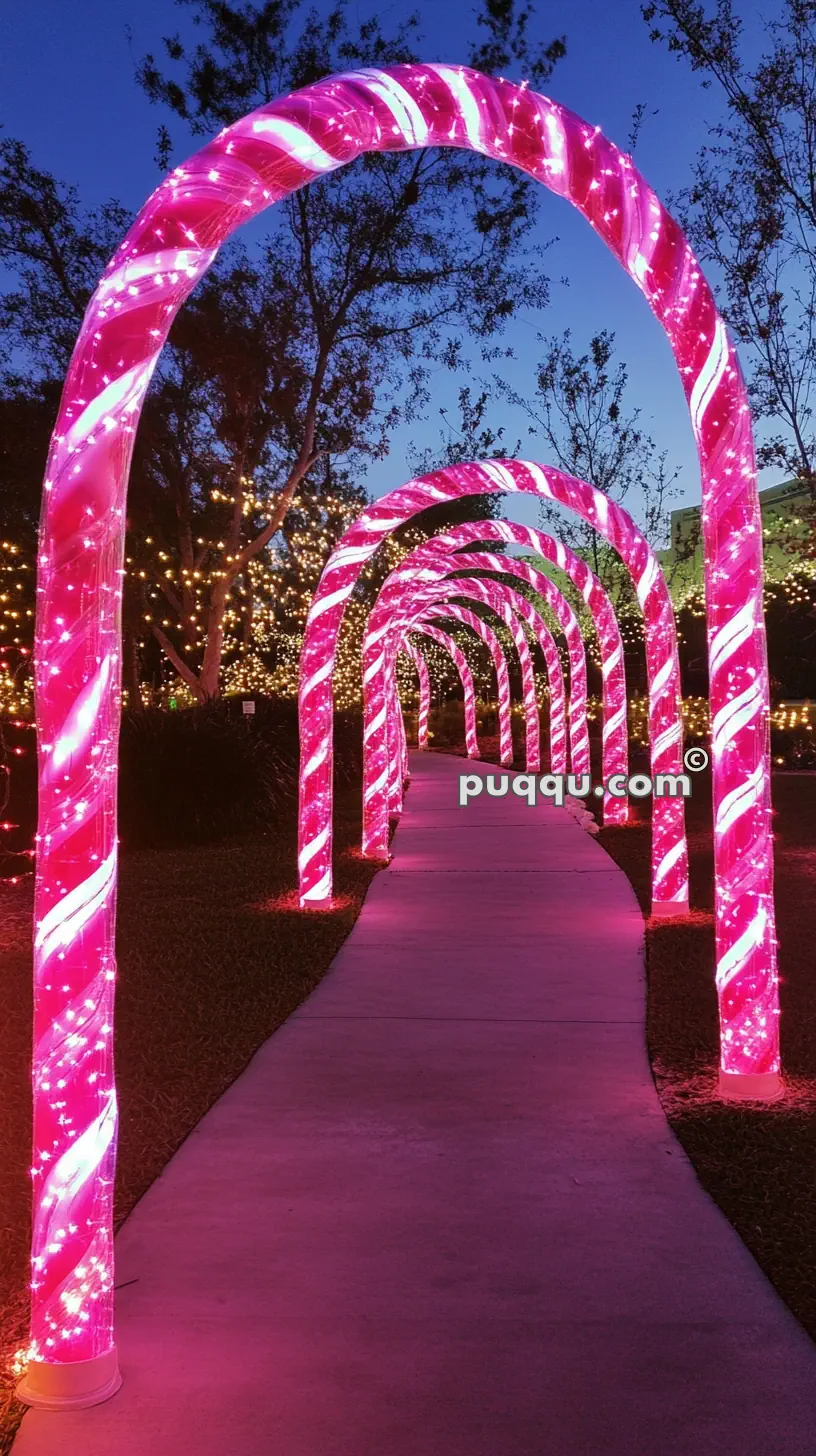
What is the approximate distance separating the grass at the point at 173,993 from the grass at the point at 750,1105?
82.2 inches

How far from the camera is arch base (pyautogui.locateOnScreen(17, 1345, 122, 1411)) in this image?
3014mm

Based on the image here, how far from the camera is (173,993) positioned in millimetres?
7492

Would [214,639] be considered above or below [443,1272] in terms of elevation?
above

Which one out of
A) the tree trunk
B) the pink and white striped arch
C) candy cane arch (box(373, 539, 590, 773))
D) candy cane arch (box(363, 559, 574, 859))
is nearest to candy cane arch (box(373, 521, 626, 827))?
candy cane arch (box(363, 559, 574, 859))

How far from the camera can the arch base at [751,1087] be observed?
5402 millimetres

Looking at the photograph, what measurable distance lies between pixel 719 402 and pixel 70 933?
12.6 ft

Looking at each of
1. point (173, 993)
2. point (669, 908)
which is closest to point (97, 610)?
point (173, 993)

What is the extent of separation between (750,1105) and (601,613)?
1119 centimetres

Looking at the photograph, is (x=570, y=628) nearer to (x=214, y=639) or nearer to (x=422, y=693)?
(x=214, y=639)

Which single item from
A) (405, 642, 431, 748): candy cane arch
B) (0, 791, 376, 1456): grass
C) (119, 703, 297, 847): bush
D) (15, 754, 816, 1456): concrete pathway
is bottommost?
(15, 754, 816, 1456): concrete pathway

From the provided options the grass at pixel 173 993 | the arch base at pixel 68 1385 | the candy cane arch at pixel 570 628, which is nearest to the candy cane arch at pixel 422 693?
the candy cane arch at pixel 570 628

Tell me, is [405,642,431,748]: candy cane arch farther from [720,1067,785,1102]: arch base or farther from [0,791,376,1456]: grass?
[720,1067,785,1102]: arch base

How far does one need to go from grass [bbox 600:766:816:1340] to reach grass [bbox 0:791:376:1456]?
209 centimetres

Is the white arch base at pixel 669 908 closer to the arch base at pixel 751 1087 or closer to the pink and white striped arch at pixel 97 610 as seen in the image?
the arch base at pixel 751 1087
